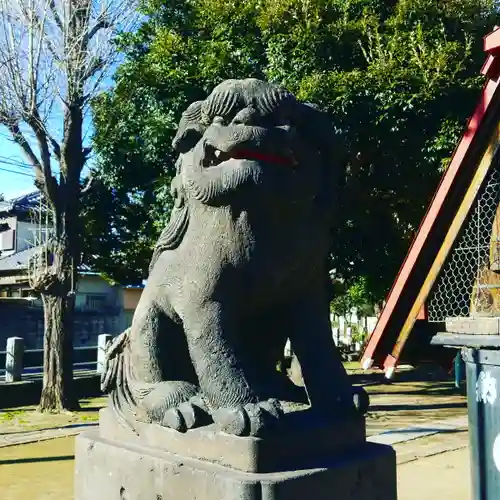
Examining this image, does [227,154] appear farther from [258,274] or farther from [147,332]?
[147,332]

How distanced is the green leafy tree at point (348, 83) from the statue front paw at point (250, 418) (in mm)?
5844

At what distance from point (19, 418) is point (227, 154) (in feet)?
26.4

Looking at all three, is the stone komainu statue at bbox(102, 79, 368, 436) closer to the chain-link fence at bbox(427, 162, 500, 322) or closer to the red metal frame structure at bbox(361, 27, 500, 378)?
the chain-link fence at bbox(427, 162, 500, 322)

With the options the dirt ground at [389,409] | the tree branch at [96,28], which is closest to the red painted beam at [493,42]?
the dirt ground at [389,409]

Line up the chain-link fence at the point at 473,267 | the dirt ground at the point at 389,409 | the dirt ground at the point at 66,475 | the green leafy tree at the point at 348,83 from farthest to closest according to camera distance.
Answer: the dirt ground at the point at 389,409 → the green leafy tree at the point at 348,83 → the dirt ground at the point at 66,475 → the chain-link fence at the point at 473,267

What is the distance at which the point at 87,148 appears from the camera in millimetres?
10102

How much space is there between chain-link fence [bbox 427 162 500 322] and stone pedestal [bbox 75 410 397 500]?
2428mm

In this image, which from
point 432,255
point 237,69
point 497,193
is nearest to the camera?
point 497,193

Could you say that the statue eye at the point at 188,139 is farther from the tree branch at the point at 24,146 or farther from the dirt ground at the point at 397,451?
the tree branch at the point at 24,146

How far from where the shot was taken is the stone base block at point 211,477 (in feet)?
7.23

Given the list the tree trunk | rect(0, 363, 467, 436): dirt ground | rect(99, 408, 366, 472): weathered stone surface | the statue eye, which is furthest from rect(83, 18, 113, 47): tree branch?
rect(99, 408, 366, 472): weathered stone surface

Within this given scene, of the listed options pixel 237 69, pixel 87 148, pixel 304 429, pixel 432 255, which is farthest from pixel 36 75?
pixel 304 429

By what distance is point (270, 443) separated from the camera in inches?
88.9

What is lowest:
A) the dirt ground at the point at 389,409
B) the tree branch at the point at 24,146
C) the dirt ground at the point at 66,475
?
the dirt ground at the point at 66,475
